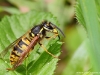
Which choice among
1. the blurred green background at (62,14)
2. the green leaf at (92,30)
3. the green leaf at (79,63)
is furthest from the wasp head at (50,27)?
the blurred green background at (62,14)

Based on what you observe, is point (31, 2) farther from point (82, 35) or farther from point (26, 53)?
point (26, 53)

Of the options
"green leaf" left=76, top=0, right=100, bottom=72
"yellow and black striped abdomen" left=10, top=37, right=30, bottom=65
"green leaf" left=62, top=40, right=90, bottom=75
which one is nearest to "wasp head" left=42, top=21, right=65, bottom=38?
"yellow and black striped abdomen" left=10, top=37, right=30, bottom=65


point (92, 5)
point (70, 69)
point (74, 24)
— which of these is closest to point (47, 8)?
point (74, 24)

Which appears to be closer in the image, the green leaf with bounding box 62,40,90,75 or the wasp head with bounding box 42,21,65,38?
the wasp head with bounding box 42,21,65,38

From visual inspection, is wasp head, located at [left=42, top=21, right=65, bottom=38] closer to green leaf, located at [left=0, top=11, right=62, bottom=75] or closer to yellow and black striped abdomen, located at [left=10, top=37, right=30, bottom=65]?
green leaf, located at [left=0, top=11, right=62, bottom=75]

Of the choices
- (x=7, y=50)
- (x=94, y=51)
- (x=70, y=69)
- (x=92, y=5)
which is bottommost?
(x=70, y=69)
